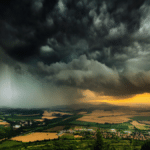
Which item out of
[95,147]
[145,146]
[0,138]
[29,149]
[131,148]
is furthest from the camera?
[0,138]

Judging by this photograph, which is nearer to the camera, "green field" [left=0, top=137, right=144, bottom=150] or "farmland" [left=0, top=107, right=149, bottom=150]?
"green field" [left=0, top=137, right=144, bottom=150]

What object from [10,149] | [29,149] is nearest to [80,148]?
[29,149]

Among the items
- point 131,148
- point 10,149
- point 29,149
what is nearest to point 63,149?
point 29,149

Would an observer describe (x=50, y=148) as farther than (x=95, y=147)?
Yes

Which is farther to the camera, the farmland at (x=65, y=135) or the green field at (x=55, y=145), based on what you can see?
the farmland at (x=65, y=135)

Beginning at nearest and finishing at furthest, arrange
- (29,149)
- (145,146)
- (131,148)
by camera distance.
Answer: (145,146), (29,149), (131,148)

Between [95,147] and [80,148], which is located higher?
[95,147]

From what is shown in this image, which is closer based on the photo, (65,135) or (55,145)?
(55,145)

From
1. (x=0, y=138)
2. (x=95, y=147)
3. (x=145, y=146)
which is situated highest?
(x=95, y=147)

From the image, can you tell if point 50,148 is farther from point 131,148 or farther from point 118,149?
point 131,148

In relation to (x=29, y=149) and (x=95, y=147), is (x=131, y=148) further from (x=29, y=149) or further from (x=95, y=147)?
(x=29, y=149)
